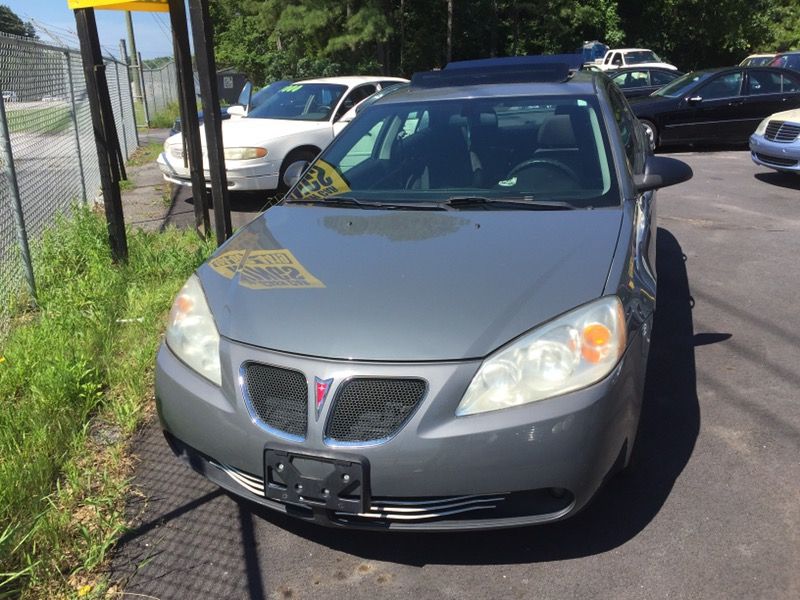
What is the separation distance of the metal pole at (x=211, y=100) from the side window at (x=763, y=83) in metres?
10.5

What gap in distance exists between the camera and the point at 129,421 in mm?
3496

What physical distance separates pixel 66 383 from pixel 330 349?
1964mm

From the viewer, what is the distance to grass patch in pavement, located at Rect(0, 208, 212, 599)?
102 inches

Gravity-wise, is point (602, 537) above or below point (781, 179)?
below

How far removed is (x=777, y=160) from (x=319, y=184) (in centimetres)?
782

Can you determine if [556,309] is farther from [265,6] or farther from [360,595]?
[265,6]

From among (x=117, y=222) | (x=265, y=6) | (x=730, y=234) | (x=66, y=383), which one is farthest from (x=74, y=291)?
(x=265, y=6)

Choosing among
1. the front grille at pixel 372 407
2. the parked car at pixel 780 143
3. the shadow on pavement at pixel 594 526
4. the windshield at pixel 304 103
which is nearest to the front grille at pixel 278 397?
the front grille at pixel 372 407

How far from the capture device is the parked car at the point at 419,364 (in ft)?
7.40

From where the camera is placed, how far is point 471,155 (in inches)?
146

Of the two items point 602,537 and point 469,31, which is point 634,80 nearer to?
point 602,537

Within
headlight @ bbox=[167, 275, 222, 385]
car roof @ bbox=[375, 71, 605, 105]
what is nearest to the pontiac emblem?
headlight @ bbox=[167, 275, 222, 385]

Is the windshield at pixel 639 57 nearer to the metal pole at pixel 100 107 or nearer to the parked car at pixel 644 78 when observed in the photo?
the parked car at pixel 644 78

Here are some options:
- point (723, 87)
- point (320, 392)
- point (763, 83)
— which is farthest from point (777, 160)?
point (320, 392)
